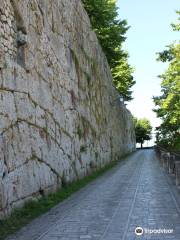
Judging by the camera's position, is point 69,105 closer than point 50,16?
No

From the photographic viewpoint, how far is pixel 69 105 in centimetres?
1794

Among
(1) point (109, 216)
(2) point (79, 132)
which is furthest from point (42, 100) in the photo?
(2) point (79, 132)

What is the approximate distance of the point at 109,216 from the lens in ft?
33.3

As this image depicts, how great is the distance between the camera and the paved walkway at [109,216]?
835 centimetres

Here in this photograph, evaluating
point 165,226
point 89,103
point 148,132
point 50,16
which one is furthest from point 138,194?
point 148,132

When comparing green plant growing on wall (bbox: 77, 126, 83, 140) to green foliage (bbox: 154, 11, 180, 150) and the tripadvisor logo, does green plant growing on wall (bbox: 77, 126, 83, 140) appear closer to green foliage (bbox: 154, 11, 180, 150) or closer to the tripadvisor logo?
green foliage (bbox: 154, 11, 180, 150)

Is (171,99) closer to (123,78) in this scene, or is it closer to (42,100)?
(42,100)

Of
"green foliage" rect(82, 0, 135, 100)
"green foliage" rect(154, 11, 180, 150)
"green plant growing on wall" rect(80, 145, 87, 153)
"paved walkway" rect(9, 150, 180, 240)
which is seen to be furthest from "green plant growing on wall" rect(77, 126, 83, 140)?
"green foliage" rect(82, 0, 135, 100)

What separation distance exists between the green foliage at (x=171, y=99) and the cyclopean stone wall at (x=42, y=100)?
650 centimetres

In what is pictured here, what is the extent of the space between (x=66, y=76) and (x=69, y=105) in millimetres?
1135

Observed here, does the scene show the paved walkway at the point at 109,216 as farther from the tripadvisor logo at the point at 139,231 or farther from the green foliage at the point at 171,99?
the green foliage at the point at 171,99

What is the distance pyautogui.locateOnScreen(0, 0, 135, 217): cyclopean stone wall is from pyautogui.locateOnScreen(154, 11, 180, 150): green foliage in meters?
6.50

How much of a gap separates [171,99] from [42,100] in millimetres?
16571

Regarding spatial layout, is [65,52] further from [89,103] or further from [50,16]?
[89,103]
